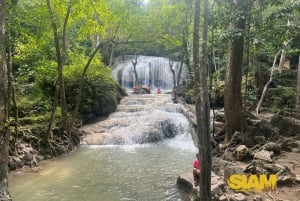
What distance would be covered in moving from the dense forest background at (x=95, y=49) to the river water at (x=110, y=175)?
1.59 metres

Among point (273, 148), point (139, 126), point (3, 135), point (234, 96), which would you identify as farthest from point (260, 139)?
point (139, 126)

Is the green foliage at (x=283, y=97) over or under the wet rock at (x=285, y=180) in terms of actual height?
over

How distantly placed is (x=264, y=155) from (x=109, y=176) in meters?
4.90

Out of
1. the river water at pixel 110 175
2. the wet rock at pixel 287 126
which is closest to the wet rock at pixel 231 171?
the river water at pixel 110 175

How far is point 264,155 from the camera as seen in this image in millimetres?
8352

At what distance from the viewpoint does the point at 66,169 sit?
11.3 m

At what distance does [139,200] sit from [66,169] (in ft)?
13.5

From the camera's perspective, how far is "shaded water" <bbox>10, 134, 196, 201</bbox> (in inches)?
341

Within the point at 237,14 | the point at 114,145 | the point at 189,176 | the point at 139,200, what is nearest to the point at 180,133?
the point at 114,145

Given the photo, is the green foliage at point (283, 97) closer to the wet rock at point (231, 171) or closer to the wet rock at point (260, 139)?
the wet rock at point (260, 139)

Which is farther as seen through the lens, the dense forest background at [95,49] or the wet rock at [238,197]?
the dense forest background at [95,49]

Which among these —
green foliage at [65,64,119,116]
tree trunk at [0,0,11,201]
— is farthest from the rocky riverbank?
green foliage at [65,64,119,116]

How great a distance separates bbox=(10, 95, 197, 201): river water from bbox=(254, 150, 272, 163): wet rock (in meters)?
2.35

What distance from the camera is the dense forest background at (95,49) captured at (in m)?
8.95
